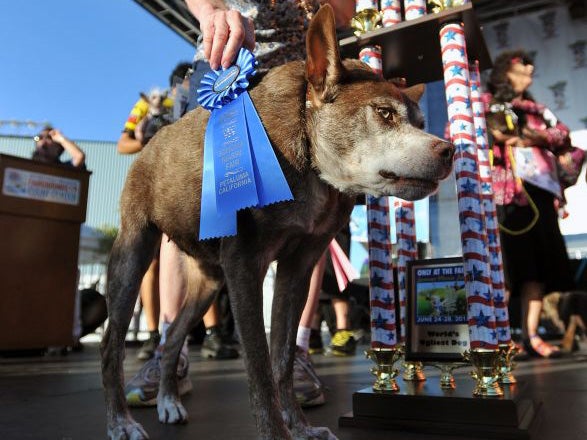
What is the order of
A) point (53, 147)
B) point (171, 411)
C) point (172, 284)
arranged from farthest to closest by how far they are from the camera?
1. point (53, 147)
2. point (172, 284)
3. point (171, 411)

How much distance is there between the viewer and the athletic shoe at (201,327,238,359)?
4070 mm

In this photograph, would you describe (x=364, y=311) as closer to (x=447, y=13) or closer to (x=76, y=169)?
(x=76, y=169)

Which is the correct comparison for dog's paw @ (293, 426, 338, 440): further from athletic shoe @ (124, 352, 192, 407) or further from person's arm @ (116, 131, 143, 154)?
person's arm @ (116, 131, 143, 154)

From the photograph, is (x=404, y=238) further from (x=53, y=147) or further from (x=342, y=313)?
(x=53, y=147)

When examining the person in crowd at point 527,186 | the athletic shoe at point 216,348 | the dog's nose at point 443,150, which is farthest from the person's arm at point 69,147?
the dog's nose at point 443,150

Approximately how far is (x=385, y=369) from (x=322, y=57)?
1.03 m

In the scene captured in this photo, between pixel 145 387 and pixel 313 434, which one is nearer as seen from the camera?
pixel 313 434

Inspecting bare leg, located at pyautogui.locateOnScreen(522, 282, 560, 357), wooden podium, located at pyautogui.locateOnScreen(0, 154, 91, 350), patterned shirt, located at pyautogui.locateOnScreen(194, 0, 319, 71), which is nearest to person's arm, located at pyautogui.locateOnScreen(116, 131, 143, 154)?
wooden podium, located at pyautogui.locateOnScreen(0, 154, 91, 350)

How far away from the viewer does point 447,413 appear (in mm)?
1454

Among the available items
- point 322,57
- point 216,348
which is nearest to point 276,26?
point 322,57

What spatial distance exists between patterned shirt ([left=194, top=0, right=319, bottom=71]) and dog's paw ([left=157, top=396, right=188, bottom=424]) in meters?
1.23

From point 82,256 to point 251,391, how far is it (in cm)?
1617

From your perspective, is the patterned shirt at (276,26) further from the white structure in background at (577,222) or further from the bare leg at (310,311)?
the white structure in background at (577,222)

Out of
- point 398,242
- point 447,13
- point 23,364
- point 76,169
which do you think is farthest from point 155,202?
point 76,169
